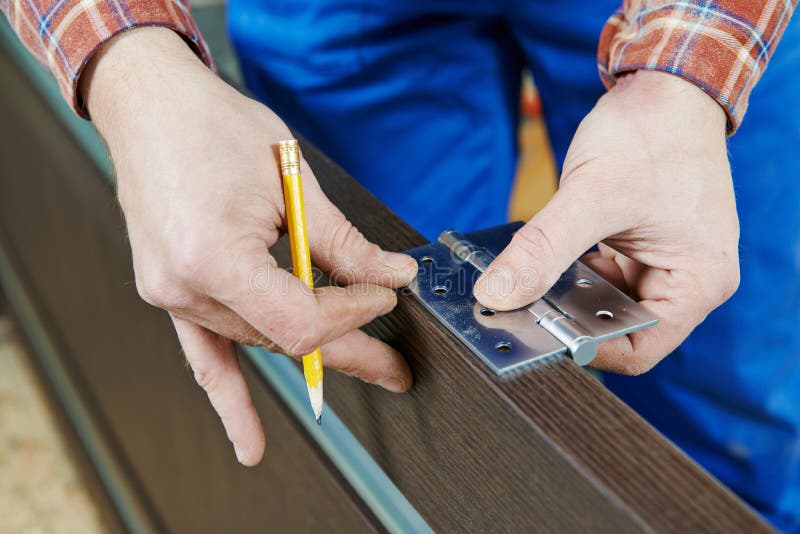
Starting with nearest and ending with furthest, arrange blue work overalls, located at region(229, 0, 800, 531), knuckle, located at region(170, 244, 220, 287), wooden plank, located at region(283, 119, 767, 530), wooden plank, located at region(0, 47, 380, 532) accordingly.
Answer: wooden plank, located at region(283, 119, 767, 530), knuckle, located at region(170, 244, 220, 287), wooden plank, located at region(0, 47, 380, 532), blue work overalls, located at region(229, 0, 800, 531)

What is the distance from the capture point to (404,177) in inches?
40.9

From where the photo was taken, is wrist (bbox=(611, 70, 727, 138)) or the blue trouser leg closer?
wrist (bbox=(611, 70, 727, 138))

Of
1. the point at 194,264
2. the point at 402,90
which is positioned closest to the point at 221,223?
the point at 194,264

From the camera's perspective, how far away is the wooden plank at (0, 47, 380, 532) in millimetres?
615

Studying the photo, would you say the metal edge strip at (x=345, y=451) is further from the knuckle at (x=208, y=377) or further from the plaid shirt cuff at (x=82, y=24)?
the plaid shirt cuff at (x=82, y=24)

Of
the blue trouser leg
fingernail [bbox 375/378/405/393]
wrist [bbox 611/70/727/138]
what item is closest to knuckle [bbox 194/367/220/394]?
fingernail [bbox 375/378/405/393]

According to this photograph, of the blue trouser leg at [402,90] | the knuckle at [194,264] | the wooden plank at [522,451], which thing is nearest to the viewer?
the wooden plank at [522,451]

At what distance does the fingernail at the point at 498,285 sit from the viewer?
1.45 ft

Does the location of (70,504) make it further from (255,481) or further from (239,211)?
(239,211)

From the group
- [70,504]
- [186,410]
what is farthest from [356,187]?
[70,504]

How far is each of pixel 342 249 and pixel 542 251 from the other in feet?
0.43

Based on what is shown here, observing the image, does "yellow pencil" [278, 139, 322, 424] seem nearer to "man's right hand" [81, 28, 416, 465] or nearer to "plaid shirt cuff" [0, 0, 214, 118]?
"man's right hand" [81, 28, 416, 465]

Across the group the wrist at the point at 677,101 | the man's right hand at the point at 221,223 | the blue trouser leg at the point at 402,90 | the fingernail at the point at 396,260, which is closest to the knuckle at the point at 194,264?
the man's right hand at the point at 221,223

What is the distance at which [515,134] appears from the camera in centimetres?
111
